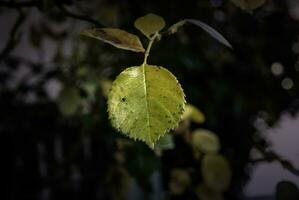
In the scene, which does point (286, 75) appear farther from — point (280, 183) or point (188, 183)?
point (280, 183)

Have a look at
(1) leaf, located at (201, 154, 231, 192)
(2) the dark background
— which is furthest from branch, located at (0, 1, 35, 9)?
(1) leaf, located at (201, 154, 231, 192)

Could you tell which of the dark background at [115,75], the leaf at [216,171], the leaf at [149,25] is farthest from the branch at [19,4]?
the leaf at [216,171]

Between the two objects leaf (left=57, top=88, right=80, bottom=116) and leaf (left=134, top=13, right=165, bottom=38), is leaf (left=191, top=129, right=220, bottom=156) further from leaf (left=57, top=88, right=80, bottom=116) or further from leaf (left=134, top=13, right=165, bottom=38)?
leaf (left=134, top=13, right=165, bottom=38)

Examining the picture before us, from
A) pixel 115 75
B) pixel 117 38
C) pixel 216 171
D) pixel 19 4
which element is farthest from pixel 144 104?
pixel 115 75

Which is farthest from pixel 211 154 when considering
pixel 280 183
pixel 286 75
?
pixel 286 75

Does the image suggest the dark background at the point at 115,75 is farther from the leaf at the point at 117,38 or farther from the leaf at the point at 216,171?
the leaf at the point at 117,38

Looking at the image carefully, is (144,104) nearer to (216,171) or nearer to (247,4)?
(247,4)
